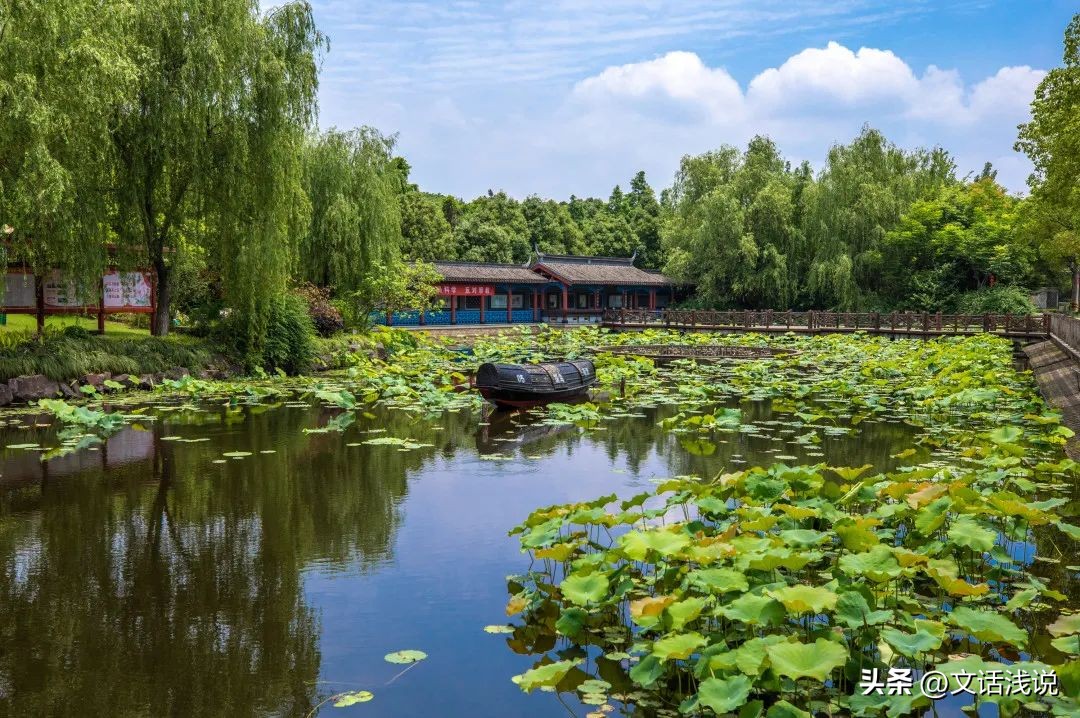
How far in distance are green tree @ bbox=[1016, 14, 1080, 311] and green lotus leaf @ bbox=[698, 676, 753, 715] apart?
51.5ft

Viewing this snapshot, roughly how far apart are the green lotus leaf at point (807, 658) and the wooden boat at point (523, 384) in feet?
33.0

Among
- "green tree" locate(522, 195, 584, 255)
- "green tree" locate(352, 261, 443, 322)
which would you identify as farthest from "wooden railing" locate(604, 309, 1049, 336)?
"green tree" locate(352, 261, 443, 322)

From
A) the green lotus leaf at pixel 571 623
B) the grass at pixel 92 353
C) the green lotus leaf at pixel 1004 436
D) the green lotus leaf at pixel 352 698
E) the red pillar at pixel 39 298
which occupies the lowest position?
the green lotus leaf at pixel 352 698

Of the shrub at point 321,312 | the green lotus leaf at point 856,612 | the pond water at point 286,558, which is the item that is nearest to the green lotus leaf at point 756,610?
the green lotus leaf at point 856,612

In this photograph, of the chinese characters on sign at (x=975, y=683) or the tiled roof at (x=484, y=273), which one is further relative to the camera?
the tiled roof at (x=484, y=273)

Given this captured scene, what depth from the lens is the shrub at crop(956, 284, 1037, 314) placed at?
98.0 ft

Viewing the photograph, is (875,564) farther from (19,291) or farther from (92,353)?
(19,291)

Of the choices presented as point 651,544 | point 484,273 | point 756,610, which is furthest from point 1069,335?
point 484,273

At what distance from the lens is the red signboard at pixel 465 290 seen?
32.9m

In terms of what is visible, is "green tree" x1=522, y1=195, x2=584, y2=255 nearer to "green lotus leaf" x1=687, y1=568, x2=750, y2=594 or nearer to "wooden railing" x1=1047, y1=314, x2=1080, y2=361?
"wooden railing" x1=1047, y1=314, x2=1080, y2=361

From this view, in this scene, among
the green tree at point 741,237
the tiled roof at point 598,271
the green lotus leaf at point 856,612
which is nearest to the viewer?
the green lotus leaf at point 856,612

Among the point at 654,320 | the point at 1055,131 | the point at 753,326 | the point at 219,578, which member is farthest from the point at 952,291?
the point at 219,578

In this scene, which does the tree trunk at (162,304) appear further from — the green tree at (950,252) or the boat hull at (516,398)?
the green tree at (950,252)

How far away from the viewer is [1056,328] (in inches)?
783
